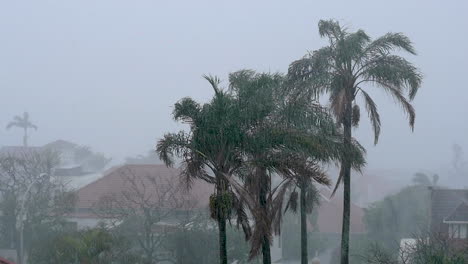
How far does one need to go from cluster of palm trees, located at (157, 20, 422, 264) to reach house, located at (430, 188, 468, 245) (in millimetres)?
17889

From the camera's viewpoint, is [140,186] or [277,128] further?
[140,186]

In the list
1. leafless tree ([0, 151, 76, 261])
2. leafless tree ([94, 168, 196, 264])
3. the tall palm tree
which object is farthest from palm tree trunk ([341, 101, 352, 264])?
leafless tree ([0, 151, 76, 261])

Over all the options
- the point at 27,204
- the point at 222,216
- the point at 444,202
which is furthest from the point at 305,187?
the point at 444,202

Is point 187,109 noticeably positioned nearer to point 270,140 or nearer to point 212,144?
point 212,144

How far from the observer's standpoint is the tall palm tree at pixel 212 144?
15102 mm

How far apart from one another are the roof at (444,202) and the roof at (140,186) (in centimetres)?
1312

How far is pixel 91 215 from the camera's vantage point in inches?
1567

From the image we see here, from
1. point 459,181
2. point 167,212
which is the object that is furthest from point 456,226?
point 459,181

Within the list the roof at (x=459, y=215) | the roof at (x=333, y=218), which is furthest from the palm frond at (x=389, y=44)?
the roof at (x=333, y=218)

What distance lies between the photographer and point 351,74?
1869 cm

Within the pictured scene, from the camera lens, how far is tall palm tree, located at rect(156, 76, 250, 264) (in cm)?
1510

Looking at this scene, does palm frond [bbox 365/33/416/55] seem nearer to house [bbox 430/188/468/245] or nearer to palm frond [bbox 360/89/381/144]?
palm frond [bbox 360/89/381/144]

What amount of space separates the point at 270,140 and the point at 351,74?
445cm

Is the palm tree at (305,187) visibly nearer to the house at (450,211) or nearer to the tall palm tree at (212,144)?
the tall palm tree at (212,144)
